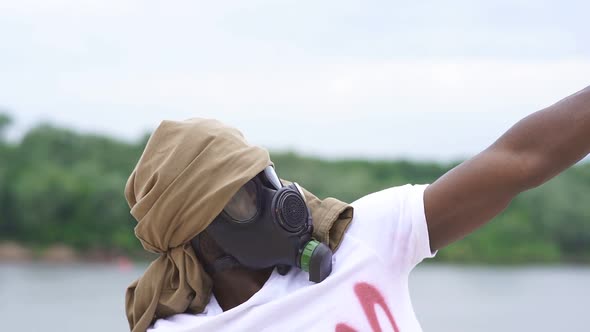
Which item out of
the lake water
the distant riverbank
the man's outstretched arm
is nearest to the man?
the man's outstretched arm

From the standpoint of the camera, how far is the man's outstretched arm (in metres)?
1.77

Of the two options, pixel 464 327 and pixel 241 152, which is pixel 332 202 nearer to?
pixel 241 152

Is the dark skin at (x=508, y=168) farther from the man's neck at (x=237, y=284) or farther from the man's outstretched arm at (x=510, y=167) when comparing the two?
the man's neck at (x=237, y=284)

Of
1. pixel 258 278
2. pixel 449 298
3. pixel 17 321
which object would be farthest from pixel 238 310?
pixel 449 298

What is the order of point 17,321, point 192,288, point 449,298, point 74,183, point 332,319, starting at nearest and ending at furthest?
point 332,319, point 192,288, point 17,321, point 74,183, point 449,298

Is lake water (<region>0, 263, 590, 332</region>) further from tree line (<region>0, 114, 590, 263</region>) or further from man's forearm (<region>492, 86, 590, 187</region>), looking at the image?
man's forearm (<region>492, 86, 590, 187</region>)

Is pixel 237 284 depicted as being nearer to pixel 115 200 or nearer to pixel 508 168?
pixel 508 168

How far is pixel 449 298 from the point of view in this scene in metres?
23.1

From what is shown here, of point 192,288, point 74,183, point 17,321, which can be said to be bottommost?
point 17,321

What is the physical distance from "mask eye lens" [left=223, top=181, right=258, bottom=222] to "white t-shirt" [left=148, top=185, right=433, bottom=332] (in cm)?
21

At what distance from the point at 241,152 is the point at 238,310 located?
14.2 inches

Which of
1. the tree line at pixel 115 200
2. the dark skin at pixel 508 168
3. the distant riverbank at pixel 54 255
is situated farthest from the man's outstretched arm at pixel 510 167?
the distant riverbank at pixel 54 255

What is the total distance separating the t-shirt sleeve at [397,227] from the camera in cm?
187

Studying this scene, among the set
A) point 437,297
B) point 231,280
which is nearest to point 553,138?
point 231,280
